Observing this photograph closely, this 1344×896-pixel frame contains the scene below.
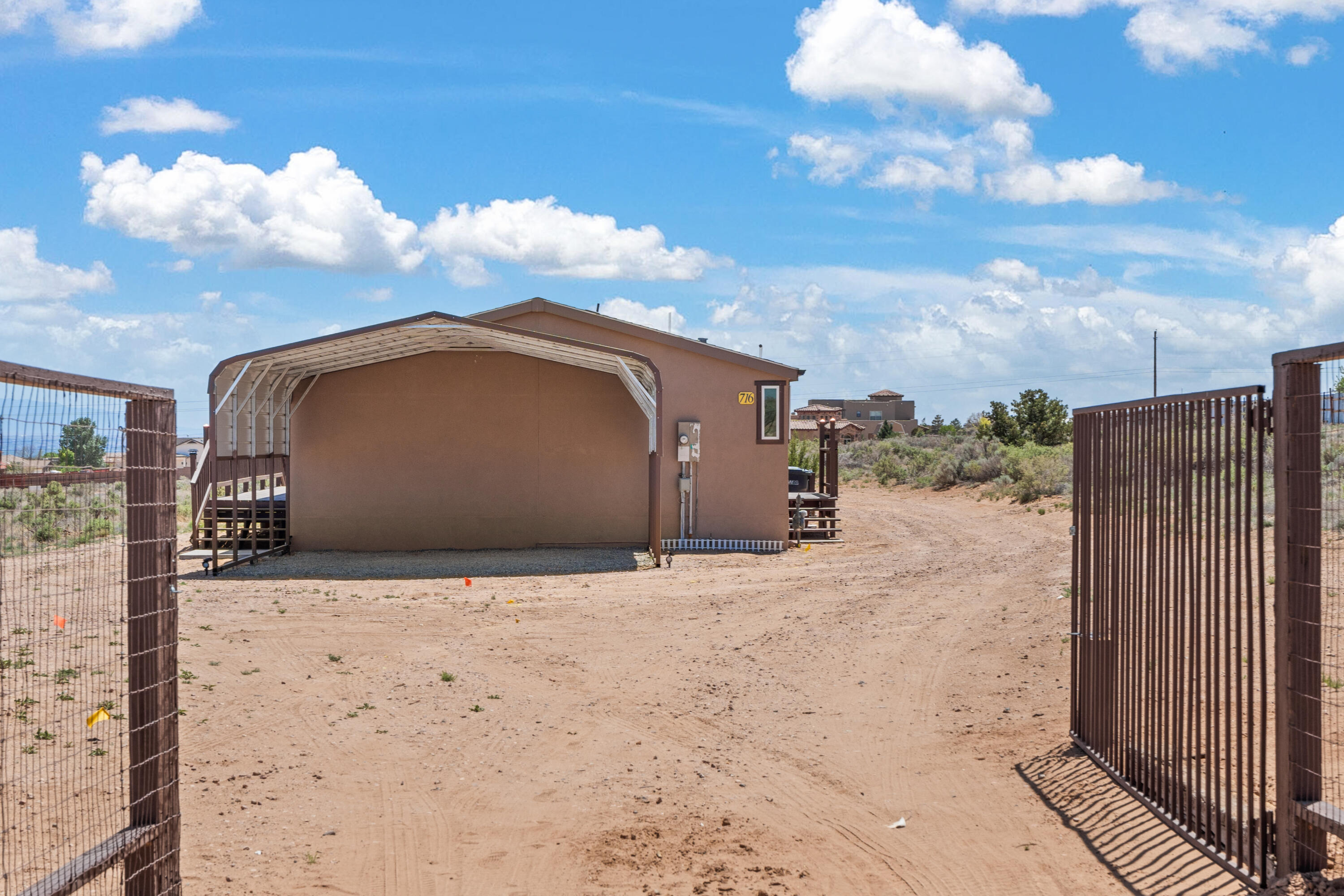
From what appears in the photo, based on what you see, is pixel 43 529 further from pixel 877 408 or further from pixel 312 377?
pixel 877 408

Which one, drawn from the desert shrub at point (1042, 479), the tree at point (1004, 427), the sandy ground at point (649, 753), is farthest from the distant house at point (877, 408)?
the sandy ground at point (649, 753)

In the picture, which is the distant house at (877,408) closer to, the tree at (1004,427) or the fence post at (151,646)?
the tree at (1004,427)

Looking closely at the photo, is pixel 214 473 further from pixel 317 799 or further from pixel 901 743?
pixel 901 743

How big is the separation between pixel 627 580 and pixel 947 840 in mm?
9306

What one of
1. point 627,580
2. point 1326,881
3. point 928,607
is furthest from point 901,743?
point 627,580

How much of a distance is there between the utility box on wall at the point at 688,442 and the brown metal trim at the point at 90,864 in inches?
537

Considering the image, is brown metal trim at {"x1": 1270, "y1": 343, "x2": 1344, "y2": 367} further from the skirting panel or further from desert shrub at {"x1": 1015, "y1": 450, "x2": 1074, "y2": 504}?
desert shrub at {"x1": 1015, "y1": 450, "x2": 1074, "y2": 504}

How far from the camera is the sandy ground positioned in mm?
5074

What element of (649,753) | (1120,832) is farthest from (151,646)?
(1120,832)

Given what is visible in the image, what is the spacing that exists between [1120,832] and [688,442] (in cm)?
1257

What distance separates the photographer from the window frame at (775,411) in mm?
17938

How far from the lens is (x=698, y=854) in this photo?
5258 mm

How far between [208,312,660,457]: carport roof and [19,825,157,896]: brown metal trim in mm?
10673

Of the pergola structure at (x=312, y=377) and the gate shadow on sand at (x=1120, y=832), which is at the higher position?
the pergola structure at (x=312, y=377)
